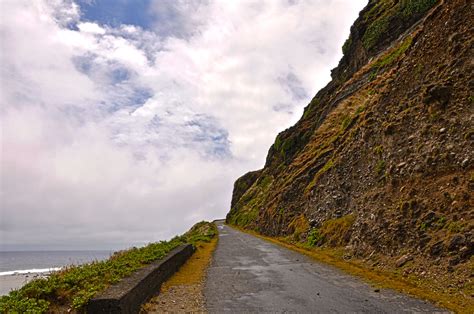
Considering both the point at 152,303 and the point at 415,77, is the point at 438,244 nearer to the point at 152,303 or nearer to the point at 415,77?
the point at 152,303

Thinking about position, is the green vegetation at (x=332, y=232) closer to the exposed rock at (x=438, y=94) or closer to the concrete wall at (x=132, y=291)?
the exposed rock at (x=438, y=94)

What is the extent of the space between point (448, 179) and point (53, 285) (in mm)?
14071

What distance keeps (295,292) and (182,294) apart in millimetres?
3497

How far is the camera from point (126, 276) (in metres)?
10.7

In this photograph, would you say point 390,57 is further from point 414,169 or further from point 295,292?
point 295,292

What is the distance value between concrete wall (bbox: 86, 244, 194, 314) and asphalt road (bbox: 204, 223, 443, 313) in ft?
5.44

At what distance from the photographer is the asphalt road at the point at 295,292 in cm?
952

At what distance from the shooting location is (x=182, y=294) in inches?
467

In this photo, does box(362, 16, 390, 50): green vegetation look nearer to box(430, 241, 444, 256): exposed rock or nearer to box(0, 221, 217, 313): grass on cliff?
box(430, 241, 444, 256): exposed rock

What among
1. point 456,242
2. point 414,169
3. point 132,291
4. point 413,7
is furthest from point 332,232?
point 413,7

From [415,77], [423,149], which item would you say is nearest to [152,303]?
[423,149]

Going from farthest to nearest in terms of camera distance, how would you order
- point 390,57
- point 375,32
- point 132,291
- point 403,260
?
point 375,32
point 390,57
point 403,260
point 132,291

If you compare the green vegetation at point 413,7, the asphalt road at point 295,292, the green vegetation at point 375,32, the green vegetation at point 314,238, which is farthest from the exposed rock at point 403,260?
the green vegetation at point 375,32

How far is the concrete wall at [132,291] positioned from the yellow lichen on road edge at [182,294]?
0.85ft
